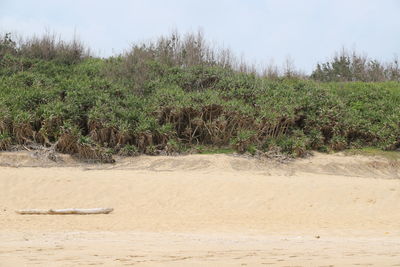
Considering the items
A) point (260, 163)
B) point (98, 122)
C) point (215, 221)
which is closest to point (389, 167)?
point (260, 163)

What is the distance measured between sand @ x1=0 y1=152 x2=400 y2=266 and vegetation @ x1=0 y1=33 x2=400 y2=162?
0.91m

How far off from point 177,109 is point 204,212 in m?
5.94

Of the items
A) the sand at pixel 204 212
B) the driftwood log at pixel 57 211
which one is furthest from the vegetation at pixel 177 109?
the driftwood log at pixel 57 211

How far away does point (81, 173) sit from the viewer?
14.0 m

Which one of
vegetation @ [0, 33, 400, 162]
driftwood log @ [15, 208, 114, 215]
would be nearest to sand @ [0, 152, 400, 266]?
driftwood log @ [15, 208, 114, 215]

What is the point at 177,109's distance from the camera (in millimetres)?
16625

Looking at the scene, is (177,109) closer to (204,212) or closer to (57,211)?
(204,212)

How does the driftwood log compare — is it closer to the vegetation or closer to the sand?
the sand

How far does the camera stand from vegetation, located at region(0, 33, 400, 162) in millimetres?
15891

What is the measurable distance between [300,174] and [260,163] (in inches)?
53.2

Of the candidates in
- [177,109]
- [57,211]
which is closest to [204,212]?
[57,211]

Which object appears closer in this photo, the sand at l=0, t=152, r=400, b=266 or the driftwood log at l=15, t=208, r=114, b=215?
the sand at l=0, t=152, r=400, b=266

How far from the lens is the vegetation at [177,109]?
15891 millimetres

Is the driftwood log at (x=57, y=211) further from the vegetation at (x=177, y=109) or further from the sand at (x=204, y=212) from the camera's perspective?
the vegetation at (x=177, y=109)
